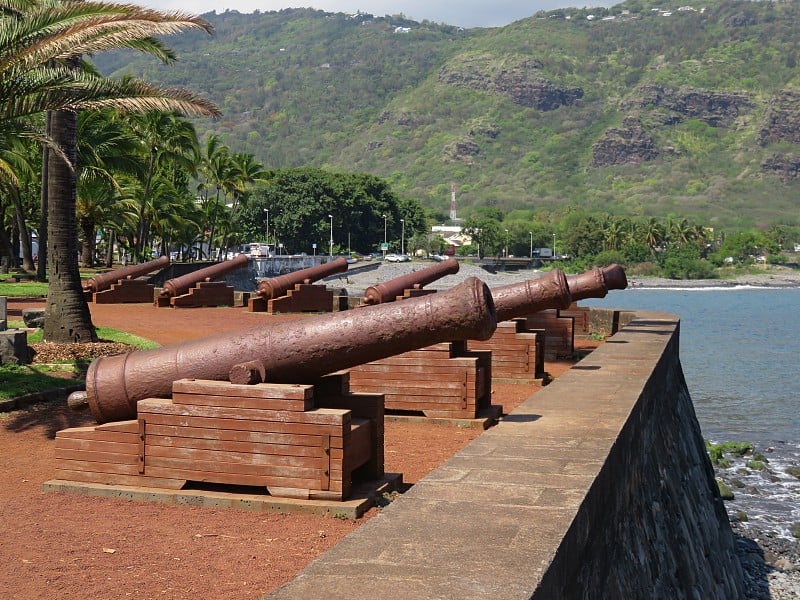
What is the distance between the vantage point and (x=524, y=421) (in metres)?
7.92

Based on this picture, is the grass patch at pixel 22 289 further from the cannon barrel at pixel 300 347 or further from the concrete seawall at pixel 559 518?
the cannon barrel at pixel 300 347

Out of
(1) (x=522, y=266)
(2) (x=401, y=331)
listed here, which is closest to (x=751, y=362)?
(2) (x=401, y=331)

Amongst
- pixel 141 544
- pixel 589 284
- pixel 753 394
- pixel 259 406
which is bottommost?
pixel 753 394

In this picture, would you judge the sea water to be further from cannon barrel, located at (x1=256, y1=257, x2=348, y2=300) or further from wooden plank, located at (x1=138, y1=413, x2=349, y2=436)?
wooden plank, located at (x1=138, y1=413, x2=349, y2=436)

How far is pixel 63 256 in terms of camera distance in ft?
49.3

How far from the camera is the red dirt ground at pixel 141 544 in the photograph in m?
4.93

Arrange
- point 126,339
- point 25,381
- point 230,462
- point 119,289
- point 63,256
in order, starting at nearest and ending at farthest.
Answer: point 230,462, point 25,381, point 63,256, point 126,339, point 119,289

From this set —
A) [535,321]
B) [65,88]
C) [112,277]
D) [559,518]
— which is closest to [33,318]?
[65,88]

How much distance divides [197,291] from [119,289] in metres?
2.34

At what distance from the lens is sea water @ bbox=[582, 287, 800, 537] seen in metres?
18.4

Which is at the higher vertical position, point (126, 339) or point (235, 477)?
point (235, 477)

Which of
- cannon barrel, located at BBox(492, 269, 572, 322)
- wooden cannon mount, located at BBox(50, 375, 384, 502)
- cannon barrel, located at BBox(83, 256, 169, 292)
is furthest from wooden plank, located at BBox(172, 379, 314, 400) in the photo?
cannon barrel, located at BBox(83, 256, 169, 292)

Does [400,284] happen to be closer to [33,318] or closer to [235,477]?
[33,318]

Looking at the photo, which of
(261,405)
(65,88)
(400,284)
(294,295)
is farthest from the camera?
(294,295)
